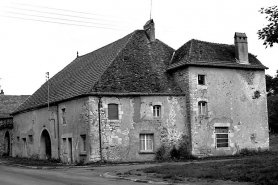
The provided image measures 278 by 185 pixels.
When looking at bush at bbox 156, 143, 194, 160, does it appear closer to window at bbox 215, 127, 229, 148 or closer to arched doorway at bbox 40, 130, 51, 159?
window at bbox 215, 127, 229, 148

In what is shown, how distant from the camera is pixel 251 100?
34219 mm

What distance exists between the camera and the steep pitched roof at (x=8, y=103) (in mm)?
51534

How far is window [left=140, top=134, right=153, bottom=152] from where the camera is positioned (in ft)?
102

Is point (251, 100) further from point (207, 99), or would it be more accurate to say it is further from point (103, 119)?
point (103, 119)

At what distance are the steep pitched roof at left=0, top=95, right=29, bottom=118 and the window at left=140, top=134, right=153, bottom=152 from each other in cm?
2550

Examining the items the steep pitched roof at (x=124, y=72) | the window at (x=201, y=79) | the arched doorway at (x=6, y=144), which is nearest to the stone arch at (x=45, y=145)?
the steep pitched roof at (x=124, y=72)

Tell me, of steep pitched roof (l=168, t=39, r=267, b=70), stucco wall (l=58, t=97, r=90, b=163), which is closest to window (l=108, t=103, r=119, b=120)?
stucco wall (l=58, t=97, r=90, b=163)

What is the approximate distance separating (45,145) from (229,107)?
56.1 ft

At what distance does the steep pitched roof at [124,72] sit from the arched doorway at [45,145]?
2837mm

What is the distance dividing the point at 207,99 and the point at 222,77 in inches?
88.4

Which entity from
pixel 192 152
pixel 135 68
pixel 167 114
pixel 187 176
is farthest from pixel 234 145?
pixel 187 176

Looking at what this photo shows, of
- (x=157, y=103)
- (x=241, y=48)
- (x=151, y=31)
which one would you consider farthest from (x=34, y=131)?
(x=241, y=48)

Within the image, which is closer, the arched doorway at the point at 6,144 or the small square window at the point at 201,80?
the small square window at the point at 201,80

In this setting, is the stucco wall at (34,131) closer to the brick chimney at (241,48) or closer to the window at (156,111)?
the window at (156,111)
